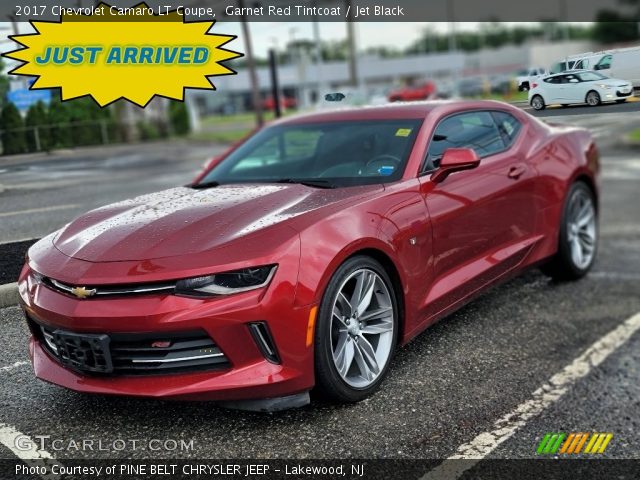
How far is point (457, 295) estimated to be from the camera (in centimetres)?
416

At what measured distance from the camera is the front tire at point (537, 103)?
13.8 feet

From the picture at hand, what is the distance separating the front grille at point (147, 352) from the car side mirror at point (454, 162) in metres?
1.75

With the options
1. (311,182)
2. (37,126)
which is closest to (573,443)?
(311,182)

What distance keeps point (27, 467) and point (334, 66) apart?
40.3 metres

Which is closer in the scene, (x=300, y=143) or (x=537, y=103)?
(x=537, y=103)

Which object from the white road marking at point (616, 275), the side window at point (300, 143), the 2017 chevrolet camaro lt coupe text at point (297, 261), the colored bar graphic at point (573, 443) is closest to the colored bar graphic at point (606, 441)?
the colored bar graphic at point (573, 443)

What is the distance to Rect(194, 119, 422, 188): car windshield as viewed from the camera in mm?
4145

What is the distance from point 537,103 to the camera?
4.28 meters

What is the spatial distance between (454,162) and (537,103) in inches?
30.4

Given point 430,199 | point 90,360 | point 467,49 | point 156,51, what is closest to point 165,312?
point 90,360

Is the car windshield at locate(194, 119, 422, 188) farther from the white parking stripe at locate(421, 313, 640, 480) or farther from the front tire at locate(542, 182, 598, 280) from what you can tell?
the front tire at locate(542, 182, 598, 280)

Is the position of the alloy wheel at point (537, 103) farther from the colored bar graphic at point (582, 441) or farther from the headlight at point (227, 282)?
the headlight at point (227, 282)

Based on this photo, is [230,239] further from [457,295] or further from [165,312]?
[457,295]

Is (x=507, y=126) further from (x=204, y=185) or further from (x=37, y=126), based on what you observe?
(x=37, y=126)
